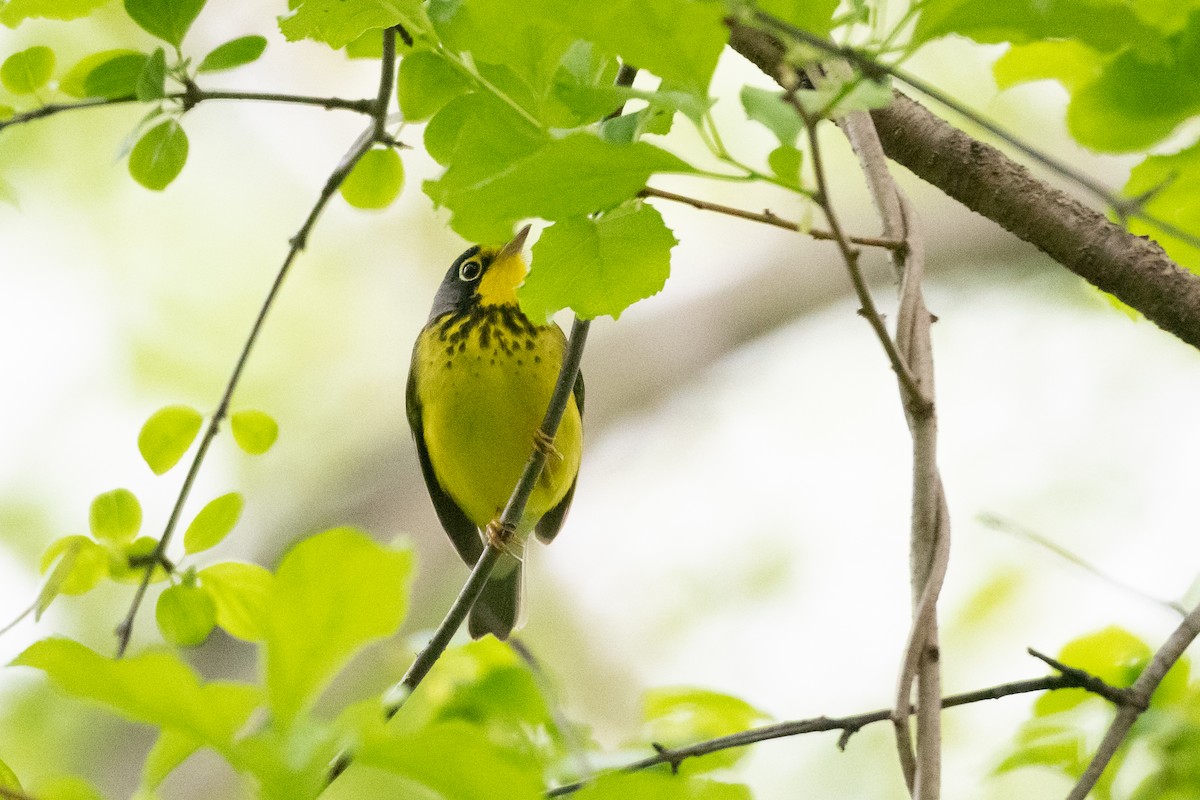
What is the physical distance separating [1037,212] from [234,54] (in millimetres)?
1209

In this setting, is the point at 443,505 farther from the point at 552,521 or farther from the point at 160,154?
the point at 160,154

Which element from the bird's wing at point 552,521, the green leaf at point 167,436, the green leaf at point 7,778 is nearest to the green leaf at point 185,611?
the green leaf at point 167,436

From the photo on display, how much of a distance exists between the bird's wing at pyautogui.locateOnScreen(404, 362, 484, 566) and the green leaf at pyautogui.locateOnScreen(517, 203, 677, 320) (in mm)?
3018

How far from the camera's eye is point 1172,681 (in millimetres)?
1509

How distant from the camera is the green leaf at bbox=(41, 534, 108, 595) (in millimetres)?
1768

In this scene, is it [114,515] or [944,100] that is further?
[114,515]

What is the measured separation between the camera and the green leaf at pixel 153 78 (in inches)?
65.9

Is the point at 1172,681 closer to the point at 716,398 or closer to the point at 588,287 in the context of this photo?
the point at 588,287

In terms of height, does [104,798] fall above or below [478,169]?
below

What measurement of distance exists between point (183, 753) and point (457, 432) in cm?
327

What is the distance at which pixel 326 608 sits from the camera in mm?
635

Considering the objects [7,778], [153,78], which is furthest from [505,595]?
[7,778]

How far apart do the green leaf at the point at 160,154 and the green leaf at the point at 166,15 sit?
0.15 m

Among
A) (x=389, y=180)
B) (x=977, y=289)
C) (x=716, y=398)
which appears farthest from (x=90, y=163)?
(x=389, y=180)
